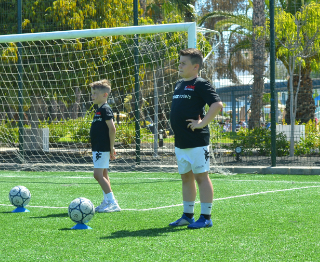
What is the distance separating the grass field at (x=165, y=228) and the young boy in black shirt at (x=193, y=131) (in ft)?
1.03

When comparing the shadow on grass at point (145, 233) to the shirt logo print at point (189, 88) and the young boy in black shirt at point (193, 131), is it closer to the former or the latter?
the young boy in black shirt at point (193, 131)

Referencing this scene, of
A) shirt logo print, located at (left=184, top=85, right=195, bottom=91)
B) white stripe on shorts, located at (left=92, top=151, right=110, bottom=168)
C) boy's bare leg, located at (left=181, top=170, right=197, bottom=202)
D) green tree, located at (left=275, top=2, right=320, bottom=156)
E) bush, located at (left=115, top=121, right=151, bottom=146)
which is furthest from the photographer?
bush, located at (left=115, top=121, right=151, bottom=146)

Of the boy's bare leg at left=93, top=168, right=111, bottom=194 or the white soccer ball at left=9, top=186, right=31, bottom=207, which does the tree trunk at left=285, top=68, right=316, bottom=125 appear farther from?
the white soccer ball at left=9, top=186, right=31, bottom=207

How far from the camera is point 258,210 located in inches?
219

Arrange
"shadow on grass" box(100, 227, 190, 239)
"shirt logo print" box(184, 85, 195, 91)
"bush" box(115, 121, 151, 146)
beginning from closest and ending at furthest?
"shadow on grass" box(100, 227, 190, 239)
"shirt logo print" box(184, 85, 195, 91)
"bush" box(115, 121, 151, 146)

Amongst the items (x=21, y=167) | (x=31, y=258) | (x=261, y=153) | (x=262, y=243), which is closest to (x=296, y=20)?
(x=261, y=153)

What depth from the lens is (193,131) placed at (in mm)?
4617

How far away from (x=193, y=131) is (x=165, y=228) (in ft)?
3.51

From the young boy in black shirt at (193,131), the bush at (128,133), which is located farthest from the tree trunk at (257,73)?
the young boy in black shirt at (193,131)

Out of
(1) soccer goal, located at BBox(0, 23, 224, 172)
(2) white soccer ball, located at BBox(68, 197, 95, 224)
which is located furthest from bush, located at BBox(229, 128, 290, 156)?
(2) white soccer ball, located at BBox(68, 197, 95, 224)

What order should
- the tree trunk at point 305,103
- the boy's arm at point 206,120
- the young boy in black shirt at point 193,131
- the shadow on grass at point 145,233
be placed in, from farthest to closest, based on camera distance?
the tree trunk at point 305,103
the young boy in black shirt at point 193,131
the boy's arm at point 206,120
the shadow on grass at point 145,233

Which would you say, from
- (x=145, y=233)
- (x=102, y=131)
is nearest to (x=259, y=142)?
(x=102, y=131)

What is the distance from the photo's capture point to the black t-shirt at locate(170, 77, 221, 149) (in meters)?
4.61

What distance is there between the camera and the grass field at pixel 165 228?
3.64m
